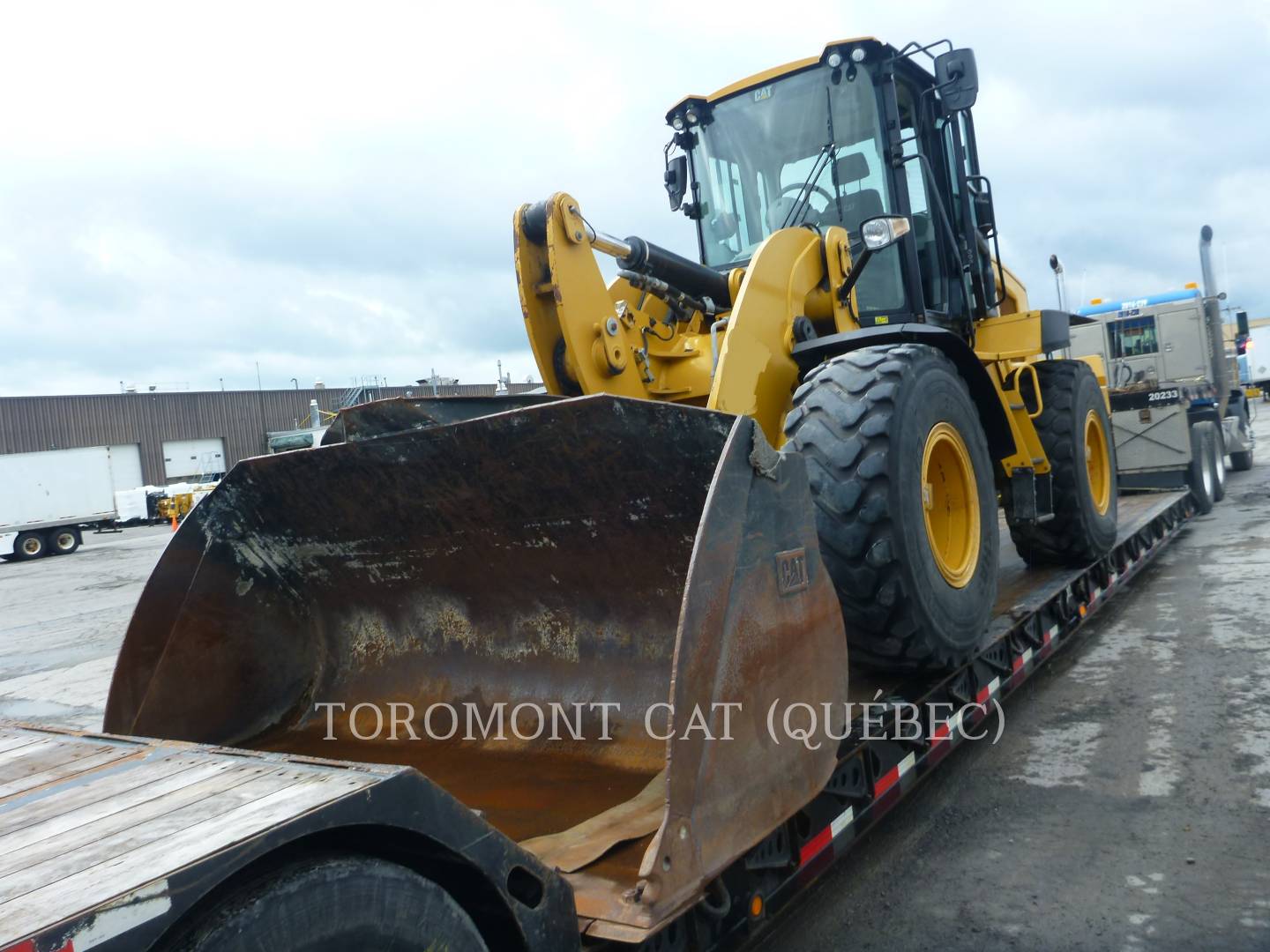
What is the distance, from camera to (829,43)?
4.98 meters

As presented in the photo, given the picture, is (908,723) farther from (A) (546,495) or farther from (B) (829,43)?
(B) (829,43)

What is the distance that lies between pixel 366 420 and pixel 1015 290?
222 inches

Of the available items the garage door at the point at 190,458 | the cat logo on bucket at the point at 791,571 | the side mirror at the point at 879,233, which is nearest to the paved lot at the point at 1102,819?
the cat logo on bucket at the point at 791,571

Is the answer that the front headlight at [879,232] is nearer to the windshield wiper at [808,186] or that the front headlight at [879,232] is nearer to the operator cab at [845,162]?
the operator cab at [845,162]

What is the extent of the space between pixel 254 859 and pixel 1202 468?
1239 centimetres

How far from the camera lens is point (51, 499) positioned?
26125 mm

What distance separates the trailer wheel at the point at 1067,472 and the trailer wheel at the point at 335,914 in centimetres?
453

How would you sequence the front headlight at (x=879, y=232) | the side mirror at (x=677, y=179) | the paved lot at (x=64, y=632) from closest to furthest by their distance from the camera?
the front headlight at (x=879, y=232), the side mirror at (x=677, y=179), the paved lot at (x=64, y=632)

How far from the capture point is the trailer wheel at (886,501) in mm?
3357

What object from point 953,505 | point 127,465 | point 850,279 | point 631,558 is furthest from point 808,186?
point 127,465

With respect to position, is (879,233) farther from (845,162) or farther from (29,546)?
(29,546)

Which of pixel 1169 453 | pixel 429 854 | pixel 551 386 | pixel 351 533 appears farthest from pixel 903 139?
pixel 1169 453

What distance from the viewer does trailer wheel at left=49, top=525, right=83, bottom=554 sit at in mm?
26188

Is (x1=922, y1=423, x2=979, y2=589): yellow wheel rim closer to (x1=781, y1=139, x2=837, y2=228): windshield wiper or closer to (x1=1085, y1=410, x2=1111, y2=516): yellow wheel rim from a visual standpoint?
(x1=781, y1=139, x2=837, y2=228): windshield wiper
